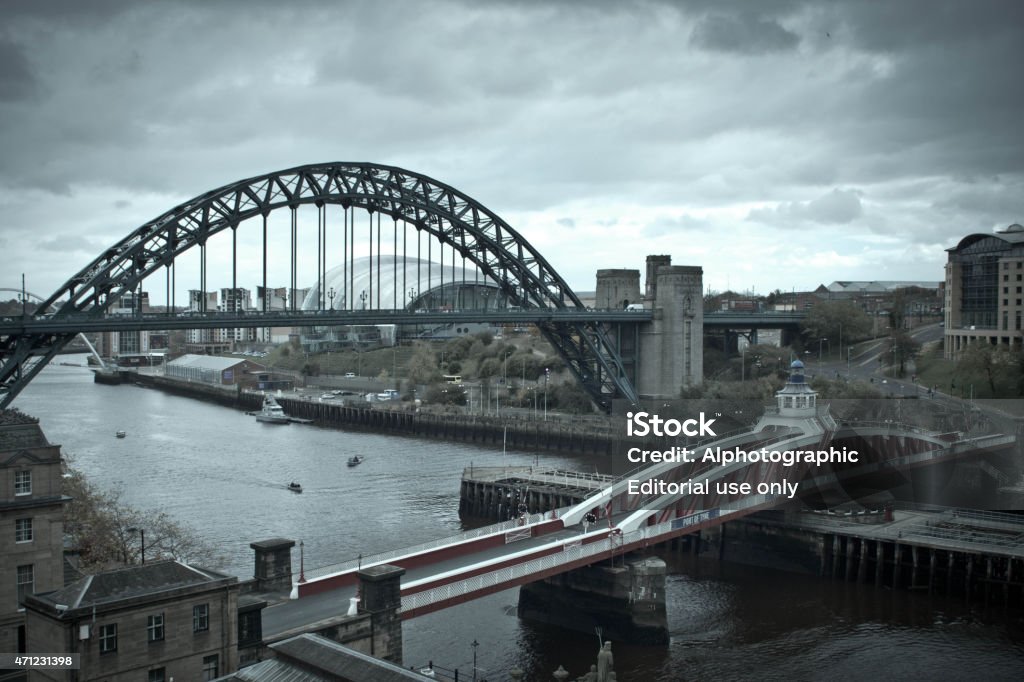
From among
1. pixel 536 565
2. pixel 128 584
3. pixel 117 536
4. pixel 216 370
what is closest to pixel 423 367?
pixel 216 370

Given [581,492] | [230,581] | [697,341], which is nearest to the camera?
[230,581]

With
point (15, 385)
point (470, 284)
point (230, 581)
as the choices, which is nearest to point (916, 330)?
point (470, 284)

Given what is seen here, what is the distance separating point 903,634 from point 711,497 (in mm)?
5824

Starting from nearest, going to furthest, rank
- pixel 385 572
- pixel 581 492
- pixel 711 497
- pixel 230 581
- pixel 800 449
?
pixel 230 581
pixel 385 572
pixel 711 497
pixel 800 449
pixel 581 492

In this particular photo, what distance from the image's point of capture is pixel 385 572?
1761cm

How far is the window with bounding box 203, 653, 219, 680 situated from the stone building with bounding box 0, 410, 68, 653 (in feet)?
12.5

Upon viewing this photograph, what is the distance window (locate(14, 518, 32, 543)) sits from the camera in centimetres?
1728

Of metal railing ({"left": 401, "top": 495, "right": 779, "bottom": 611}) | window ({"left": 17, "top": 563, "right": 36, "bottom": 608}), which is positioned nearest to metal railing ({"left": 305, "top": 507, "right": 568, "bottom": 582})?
metal railing ({"left": 401, "top": 495, "right": 779, "bottom": 611})

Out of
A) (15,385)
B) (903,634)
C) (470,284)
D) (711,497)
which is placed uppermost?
(470,284)

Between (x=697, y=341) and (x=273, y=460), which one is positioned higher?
(x=697, y=341)

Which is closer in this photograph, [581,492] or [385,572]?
[385,572]

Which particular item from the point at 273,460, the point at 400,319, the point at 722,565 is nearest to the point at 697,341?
the point at 400,319

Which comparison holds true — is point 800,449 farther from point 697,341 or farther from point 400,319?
point 697,341

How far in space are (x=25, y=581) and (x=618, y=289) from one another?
42.6 metres
